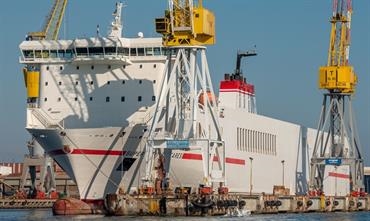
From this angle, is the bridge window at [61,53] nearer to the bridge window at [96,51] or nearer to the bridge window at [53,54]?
the bridge window at [53,54]

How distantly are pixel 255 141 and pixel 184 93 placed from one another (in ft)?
A: 55.8

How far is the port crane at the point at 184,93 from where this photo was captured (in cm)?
5878

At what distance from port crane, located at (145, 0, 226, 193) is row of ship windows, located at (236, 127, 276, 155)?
11543 millimetres

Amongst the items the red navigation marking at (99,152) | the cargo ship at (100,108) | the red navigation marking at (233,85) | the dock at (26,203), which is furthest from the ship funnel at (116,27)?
the dock at (26,203)

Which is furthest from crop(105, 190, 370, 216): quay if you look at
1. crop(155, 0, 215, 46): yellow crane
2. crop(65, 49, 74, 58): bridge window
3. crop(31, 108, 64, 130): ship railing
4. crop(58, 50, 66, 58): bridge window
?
crop(58, 50, 66, 58): bridge window

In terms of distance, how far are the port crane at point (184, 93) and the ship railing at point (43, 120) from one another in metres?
6.79

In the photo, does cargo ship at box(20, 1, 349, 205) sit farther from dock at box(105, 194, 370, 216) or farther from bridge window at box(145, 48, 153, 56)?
dock at box(105, 194, 370, 216)

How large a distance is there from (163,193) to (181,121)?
5635 mm

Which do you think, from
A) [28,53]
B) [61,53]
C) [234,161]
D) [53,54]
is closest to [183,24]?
[61,53]

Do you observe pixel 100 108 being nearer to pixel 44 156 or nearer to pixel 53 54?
pixel 53 54

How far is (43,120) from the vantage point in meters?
62.1

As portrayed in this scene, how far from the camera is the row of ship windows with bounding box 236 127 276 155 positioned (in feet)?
240

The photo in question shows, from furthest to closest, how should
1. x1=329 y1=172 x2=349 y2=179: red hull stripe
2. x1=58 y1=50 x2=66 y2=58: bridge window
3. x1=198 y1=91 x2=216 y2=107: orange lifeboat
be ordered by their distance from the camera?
x1=329 y1=172 x2=349 y2=179: red hull stripe → x1=58 y1=50 x2=66 y2=58: bridge window → x1=198 y1=91 x2=216 y2=107: orange lifeboat

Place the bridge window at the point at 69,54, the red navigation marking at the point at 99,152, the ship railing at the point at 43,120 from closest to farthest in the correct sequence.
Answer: the red navigation marking at the point at 99,152 → the ship railing at the point at 43,120 → the bridge window at the point at 69,54
